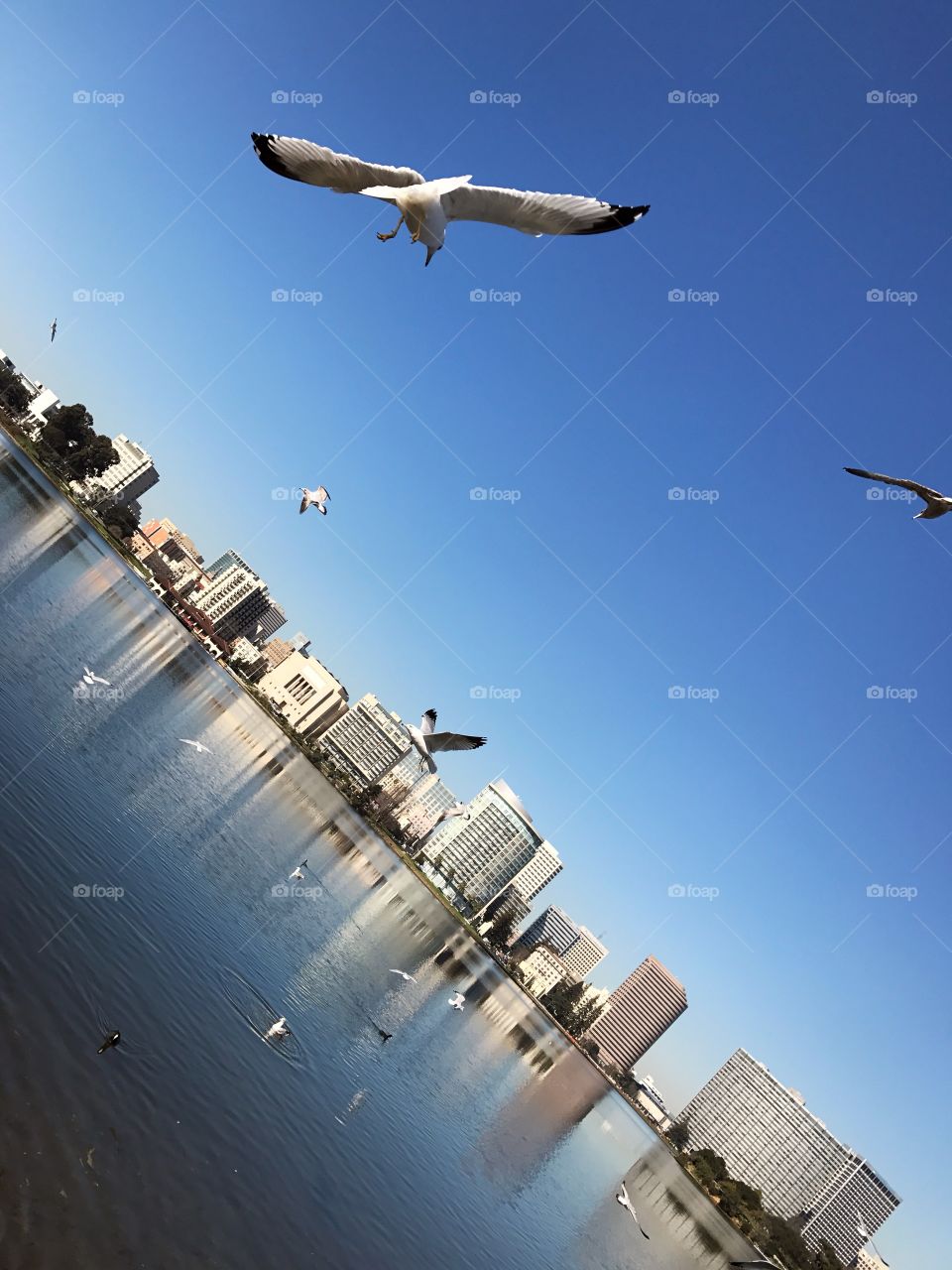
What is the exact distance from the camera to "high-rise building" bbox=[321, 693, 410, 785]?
178m

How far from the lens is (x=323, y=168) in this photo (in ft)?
46.4

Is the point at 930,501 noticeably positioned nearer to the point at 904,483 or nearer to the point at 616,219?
the point at 904,483

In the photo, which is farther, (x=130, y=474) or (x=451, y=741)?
(x=130, y=474)

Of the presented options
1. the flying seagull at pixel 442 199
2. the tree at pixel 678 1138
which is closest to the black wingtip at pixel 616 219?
the flying seagull at pixel 442 199

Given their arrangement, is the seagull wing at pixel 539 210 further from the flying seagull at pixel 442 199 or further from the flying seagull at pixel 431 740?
the flying seagull at pixel 431 740

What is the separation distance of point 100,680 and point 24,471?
2640 inches

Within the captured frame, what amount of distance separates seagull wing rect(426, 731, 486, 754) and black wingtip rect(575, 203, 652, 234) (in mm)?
12279

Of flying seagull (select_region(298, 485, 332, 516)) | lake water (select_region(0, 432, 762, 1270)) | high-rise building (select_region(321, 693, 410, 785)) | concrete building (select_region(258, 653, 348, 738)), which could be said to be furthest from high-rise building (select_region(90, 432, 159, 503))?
flying seagull (select_region(298, 485, 332, 516))

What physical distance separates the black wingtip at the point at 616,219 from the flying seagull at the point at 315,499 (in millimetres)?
→ 18128

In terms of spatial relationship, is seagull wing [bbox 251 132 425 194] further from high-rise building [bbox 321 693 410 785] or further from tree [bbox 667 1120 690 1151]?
high-rise building [bbox 321 693 410 785]

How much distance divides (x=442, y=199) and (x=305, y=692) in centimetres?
16521

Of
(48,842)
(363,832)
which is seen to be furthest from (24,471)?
(48,842)

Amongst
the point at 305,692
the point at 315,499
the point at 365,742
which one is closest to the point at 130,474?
the point at 305,692

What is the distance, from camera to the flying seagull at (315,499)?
31.5 m
